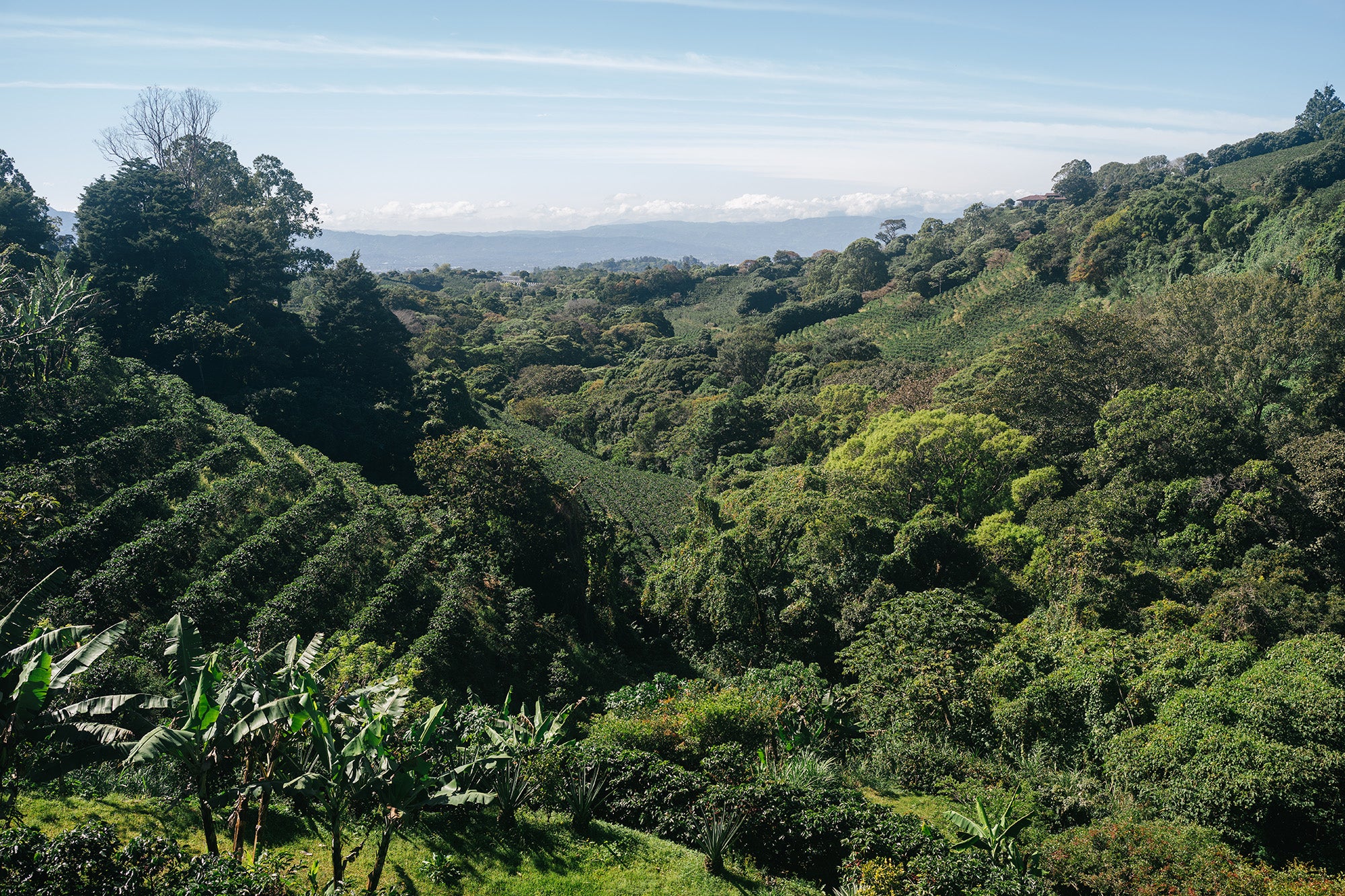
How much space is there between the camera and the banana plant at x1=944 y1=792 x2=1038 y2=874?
8.40m

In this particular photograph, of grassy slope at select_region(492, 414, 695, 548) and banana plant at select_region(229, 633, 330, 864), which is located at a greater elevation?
banana plant at select_region(229, 633, 330, 864)

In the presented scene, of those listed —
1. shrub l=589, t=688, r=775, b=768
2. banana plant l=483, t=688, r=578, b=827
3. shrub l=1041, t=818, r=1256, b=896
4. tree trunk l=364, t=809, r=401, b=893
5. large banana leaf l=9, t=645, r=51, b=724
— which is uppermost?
large banana leaf l=9, t=645, r=51, b=724

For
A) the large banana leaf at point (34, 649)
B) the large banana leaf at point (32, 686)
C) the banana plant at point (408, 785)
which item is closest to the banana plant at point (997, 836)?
the banana plant at point (408, 785)

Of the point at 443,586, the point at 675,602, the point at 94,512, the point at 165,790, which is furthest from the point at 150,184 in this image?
the point at 165,790

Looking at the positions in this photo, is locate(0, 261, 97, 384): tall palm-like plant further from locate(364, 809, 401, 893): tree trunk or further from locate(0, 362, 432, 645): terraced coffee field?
locate(364, 809, 401, 893): tree trunk

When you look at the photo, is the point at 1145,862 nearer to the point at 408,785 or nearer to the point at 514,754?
the point at 514,754

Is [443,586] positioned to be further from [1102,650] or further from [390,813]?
[1102,650]

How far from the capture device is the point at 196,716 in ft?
20.7

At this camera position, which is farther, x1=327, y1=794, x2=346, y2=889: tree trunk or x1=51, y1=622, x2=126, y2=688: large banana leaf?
x1=51, y1=622, x2=126, y2=688: large banana leaf

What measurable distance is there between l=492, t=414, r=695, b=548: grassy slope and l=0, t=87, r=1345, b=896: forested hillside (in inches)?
13.6

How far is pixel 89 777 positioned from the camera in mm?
8812

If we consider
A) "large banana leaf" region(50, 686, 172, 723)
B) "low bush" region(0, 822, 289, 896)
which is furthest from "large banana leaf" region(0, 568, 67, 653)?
"low bush" region(0, 822, 289, 896)

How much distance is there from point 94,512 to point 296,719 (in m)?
14.0

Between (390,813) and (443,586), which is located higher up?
(390,813)
